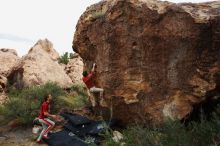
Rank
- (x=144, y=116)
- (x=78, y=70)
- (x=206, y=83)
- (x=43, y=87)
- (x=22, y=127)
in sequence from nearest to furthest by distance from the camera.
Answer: (x=206, y=83) → (x=144, y=116) → (x=22, y=127) → (x=43, y=87) → (x=78, y=70)

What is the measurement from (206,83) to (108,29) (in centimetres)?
347

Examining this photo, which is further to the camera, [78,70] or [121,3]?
[78,70]

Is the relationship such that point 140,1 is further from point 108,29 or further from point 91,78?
point 91,78

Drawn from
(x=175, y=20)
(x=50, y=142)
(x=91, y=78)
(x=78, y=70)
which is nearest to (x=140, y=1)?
(x=175, y=20)

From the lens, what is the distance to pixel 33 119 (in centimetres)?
1478

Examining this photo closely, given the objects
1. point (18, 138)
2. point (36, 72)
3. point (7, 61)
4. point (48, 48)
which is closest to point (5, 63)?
point (7, 61)

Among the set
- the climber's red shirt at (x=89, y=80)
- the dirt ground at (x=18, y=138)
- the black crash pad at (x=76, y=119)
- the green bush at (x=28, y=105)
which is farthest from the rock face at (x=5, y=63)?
the climber's red shirt at (x=89, y=80)

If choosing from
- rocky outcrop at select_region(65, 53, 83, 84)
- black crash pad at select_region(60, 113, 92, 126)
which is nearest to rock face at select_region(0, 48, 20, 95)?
rocky outcrop at select_region(65, 53, 83, 84)

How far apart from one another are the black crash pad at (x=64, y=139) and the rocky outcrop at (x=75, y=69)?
11.8 metres

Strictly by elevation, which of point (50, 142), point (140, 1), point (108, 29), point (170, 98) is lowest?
point (50, 142)

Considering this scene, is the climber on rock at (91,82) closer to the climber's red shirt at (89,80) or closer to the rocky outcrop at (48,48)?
the climber's red shirt at (89,80)

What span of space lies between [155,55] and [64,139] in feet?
12.0

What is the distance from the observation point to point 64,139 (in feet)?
40.7

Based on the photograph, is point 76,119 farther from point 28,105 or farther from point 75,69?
point 75,69
